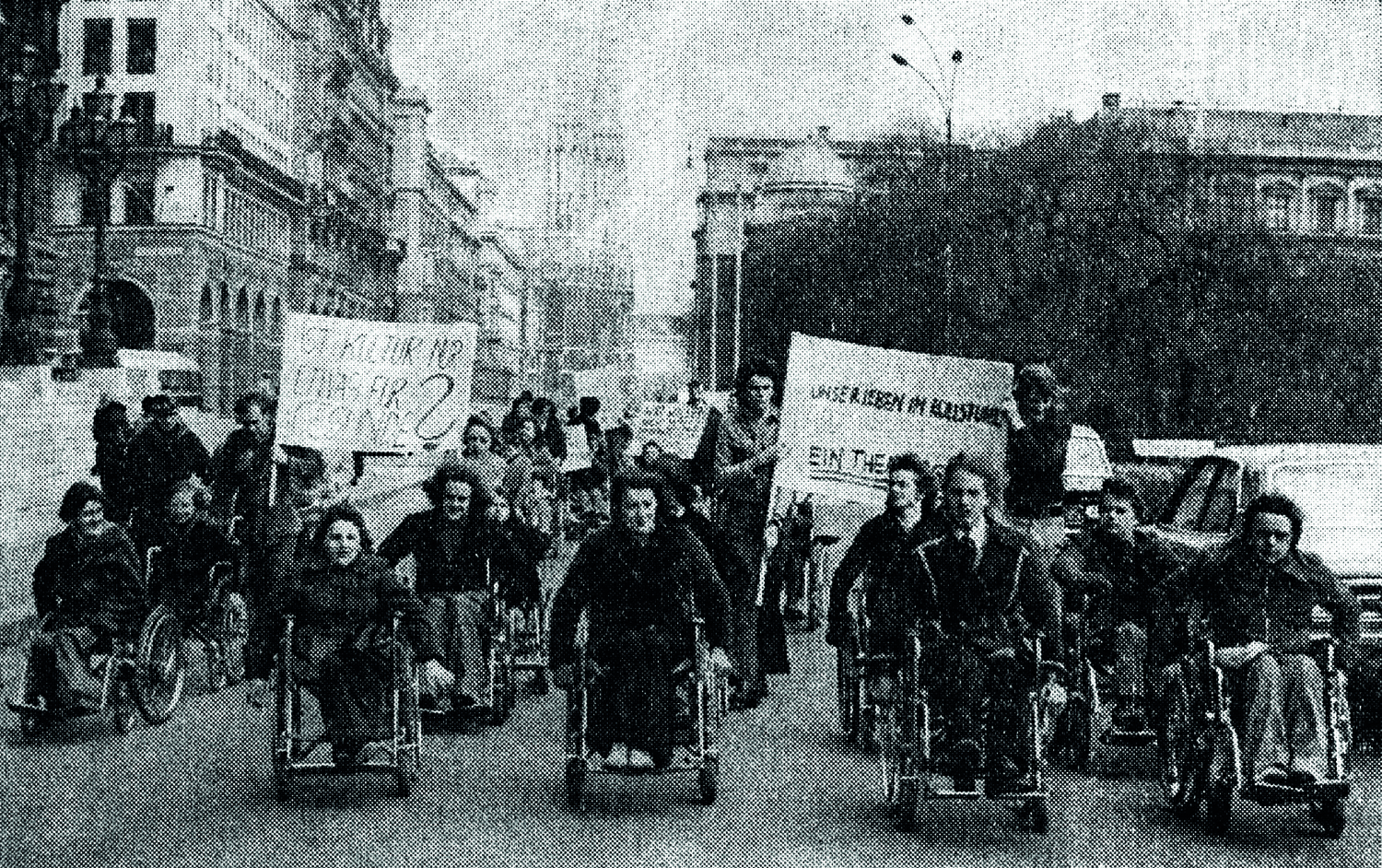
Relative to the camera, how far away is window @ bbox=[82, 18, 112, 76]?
25.6 metres

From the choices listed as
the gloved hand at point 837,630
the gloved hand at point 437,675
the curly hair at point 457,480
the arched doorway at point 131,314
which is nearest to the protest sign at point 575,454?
the curly hair at point 457,480

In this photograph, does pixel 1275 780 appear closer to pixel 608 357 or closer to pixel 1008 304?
pixel 1008 304

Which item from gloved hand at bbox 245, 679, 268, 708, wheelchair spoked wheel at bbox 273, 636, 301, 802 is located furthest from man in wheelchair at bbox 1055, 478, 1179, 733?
gloved hand at bbox 245, 679, 268, 708

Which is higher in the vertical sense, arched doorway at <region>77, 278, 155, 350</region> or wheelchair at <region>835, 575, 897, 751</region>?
arched doorway at <region>77, 278, 155, 350</region>

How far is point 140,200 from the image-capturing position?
36750 mm

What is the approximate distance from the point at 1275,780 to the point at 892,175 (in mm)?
22636

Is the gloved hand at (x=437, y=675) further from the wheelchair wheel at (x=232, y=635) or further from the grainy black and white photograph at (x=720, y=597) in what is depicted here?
the wheelchair wheel at (x=232, y=635)

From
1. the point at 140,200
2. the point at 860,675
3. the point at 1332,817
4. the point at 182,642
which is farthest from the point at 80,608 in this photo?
the point at 140,200

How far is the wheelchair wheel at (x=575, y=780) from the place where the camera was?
26.3 ft

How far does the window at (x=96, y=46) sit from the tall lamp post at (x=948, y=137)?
34.7 ft

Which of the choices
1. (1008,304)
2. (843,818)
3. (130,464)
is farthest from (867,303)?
(843,818)

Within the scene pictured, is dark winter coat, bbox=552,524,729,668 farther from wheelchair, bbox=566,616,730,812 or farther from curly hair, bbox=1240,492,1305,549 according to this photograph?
curly hair, bbox=1240,492,1305,549

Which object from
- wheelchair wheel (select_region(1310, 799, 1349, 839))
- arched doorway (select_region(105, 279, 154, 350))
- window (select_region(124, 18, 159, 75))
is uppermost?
window (select_region(124, 18, 159, 75))

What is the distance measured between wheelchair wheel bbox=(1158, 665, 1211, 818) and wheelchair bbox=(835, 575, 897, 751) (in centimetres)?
115
